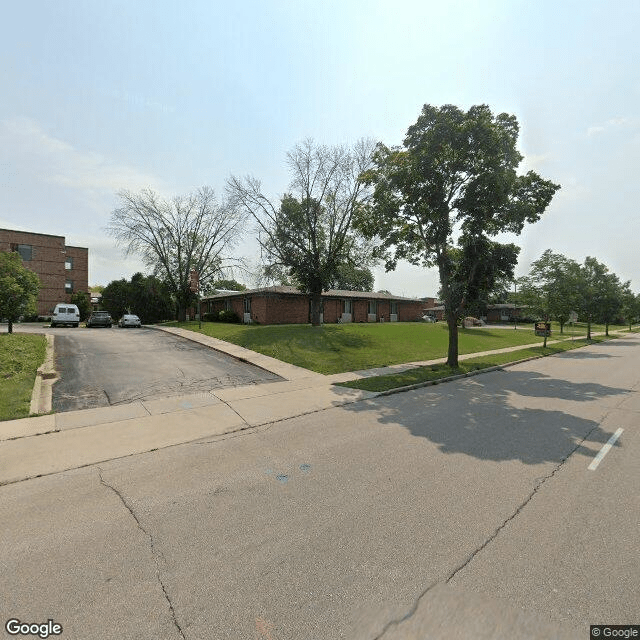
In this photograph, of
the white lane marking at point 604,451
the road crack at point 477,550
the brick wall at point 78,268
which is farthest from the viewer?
the brick wall at point 78,268

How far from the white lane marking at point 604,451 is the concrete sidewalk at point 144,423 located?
16.7 feet

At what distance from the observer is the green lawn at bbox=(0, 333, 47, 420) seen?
24.6 ft

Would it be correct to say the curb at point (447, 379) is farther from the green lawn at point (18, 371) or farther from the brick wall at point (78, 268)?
the brick wall at point (78, 268)

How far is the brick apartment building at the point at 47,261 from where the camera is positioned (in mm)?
45562

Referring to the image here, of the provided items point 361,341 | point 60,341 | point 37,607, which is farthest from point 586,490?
point 60,341

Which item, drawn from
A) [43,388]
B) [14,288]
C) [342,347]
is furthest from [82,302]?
[43,388]

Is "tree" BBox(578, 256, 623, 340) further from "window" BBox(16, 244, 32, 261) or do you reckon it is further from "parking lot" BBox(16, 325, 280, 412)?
"window" BBox(16, 244, 32, 261)

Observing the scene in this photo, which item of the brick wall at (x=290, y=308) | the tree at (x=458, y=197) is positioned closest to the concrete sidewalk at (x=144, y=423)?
the tree at (x=458, y=197)

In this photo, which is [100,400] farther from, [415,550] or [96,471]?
[415,550]

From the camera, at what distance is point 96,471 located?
5.02 m

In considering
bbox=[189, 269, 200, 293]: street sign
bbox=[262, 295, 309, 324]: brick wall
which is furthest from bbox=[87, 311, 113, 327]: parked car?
bbox=[262, 295, 309, 324]: brick wall

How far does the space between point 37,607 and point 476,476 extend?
464 cm

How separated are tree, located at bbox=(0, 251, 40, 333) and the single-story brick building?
17234mm

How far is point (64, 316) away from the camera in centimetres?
2994
